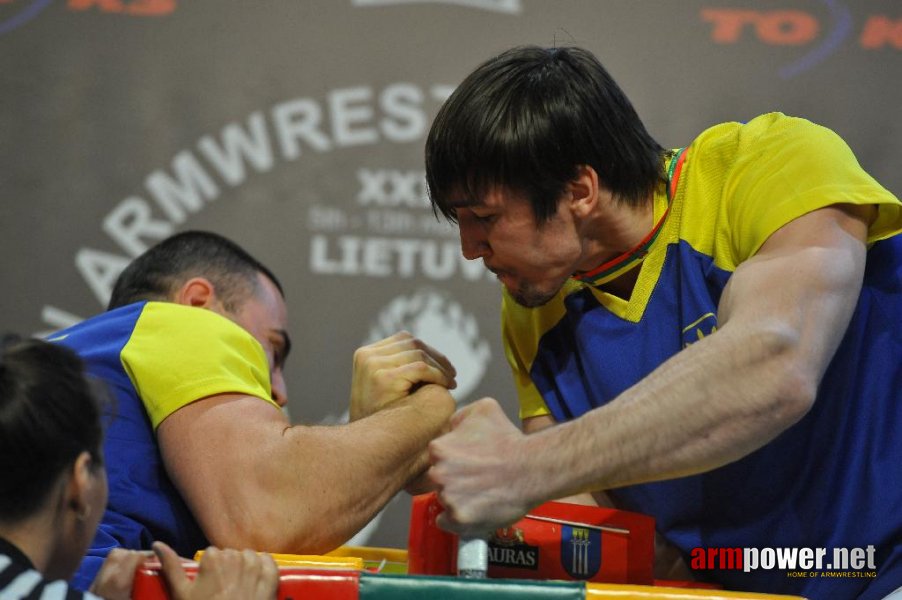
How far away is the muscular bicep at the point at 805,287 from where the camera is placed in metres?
1.03

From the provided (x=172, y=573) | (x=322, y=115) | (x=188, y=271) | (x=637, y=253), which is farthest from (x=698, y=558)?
(x=322, y=115)

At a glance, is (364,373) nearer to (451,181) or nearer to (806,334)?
(451,181)

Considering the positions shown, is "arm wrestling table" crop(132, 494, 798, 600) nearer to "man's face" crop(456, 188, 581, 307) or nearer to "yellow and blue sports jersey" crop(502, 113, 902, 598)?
"yellow and blue sports jersey" crop(502, 113, 902, 598)

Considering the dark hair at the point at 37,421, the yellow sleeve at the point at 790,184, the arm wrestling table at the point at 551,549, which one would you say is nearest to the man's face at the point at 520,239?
the yellow sleeve at the point at 790,184

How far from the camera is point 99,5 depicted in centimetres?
234

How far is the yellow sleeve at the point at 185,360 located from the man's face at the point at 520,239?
0.34 meters

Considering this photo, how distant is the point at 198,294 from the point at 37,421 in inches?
29.7

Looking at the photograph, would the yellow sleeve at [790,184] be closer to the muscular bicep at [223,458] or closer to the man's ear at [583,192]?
the man's ear at [583,192]

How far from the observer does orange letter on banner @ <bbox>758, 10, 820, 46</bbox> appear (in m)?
2.30

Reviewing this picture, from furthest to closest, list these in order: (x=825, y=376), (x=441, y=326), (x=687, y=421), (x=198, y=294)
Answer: (x=441, y=326) → (x=198, y=294) → (x=825, y=376) → (x=687, y=421)

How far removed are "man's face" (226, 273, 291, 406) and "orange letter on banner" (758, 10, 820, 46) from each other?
1.19 metres

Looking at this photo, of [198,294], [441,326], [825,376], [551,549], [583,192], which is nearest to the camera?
[551,549]

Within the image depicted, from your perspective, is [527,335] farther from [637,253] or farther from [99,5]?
[99,5]

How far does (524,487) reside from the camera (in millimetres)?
993
